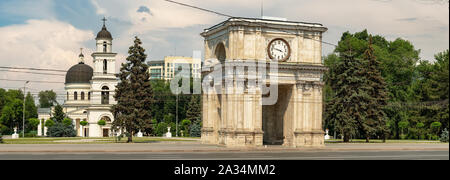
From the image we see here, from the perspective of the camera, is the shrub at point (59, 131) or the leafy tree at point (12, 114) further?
the leafy tree at point (12, 114)

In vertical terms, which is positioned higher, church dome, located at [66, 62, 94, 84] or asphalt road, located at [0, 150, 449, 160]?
church dome, located at [66, 62, 94, 84]

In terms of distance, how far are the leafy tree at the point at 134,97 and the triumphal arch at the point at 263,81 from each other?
9.59 metres

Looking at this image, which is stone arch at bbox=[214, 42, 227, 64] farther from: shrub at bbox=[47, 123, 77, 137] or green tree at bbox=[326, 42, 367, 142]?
shrub at bbox=[47, 123, 77, 137]

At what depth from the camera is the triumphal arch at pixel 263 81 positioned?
38531 millimetres

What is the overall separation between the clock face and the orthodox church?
52.8 meters

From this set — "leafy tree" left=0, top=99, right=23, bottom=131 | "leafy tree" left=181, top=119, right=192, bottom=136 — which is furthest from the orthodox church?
"leafy tree" left=0, top=99, right=23, bottom=131

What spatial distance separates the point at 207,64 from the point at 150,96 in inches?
492

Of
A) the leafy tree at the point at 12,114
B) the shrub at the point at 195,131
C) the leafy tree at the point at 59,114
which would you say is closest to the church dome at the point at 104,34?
the leafy tree at the point at 59,114

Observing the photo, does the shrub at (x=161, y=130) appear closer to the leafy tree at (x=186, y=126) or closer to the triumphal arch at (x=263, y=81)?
the leafy tree at (x=186, y=126)

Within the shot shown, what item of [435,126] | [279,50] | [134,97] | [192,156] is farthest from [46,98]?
[192,156]

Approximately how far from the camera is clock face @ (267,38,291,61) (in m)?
39.7

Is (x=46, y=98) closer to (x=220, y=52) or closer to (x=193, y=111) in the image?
(x=193, y=111)

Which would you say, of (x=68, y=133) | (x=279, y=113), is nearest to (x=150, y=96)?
(x=279, y=113)

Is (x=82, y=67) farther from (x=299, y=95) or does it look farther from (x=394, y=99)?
(x=299, y=95)
